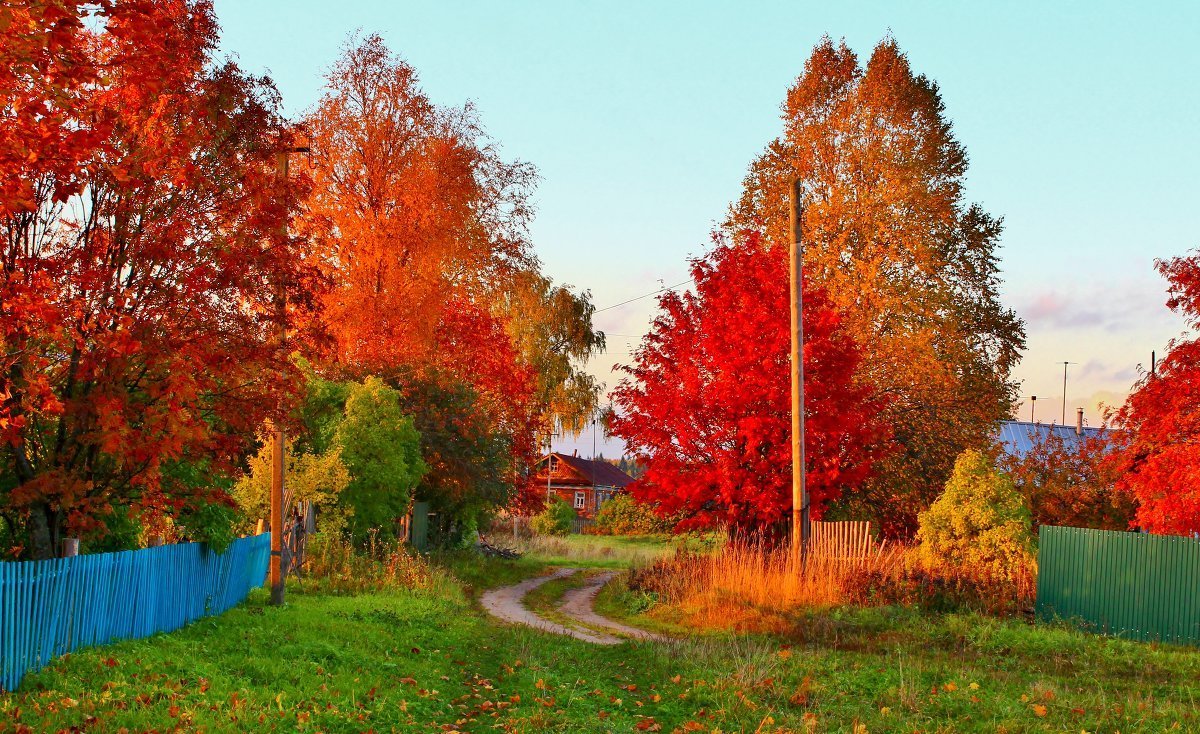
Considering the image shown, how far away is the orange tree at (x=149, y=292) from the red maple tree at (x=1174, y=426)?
13.4 metres

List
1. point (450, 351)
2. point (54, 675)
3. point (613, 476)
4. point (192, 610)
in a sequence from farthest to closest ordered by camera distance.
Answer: point (613, 476) < point (450, 351) < point (192, 610) < point (54, 675)

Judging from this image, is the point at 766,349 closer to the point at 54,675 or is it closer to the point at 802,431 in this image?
the point at 802,431

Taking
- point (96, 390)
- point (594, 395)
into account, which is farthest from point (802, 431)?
point (594, 395)

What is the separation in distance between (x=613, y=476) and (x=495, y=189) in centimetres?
4955

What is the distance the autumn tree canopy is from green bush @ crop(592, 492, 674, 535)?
74.4ft

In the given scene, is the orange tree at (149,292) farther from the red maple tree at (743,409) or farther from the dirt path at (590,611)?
the red maple tree at (743,409)

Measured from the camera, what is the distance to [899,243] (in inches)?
1302

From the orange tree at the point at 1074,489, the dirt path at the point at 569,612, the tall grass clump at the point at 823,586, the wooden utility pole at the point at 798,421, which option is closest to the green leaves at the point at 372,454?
the dirt path at the point at 569,612

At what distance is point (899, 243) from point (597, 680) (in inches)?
953

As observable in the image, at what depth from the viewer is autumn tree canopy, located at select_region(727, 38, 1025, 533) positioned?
30.0m

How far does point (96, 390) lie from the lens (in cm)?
1134

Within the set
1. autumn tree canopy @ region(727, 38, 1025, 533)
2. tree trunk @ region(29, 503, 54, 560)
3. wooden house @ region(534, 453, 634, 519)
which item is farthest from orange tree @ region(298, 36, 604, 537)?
wooden house @ region(534, 453, 634, 519)

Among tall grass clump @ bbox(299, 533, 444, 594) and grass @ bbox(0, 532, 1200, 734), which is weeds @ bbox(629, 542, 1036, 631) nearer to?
grass @ bbox(0, 532, 1200, 734)

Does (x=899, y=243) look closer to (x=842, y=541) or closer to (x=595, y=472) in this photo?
(x=842, y=541)
